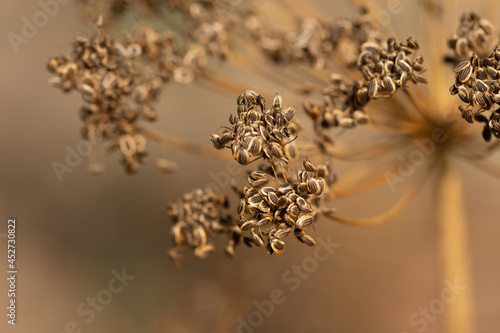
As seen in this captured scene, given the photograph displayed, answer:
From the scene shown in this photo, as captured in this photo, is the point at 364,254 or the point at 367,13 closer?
the point at 367,13

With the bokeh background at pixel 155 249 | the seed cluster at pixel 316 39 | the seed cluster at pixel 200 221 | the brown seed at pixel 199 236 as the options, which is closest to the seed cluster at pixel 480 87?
the seed cluster at pixel 316 39

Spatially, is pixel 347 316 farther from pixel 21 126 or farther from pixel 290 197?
pixel 21 126

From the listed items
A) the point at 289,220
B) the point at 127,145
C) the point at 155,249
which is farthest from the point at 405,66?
the point at 155,249

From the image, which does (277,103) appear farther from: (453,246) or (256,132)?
(453,246)

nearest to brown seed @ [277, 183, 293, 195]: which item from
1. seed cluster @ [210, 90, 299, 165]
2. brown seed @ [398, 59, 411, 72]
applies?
seed cluster @ [210, 90, 299, 165]

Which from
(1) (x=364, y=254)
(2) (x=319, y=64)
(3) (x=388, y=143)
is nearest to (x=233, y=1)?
(2) (x=319, y=64)

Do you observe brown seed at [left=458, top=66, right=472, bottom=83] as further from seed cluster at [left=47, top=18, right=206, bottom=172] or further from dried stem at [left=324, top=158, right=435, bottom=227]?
seed cluster at [left=47, top=18, right=206, bottom=172]
